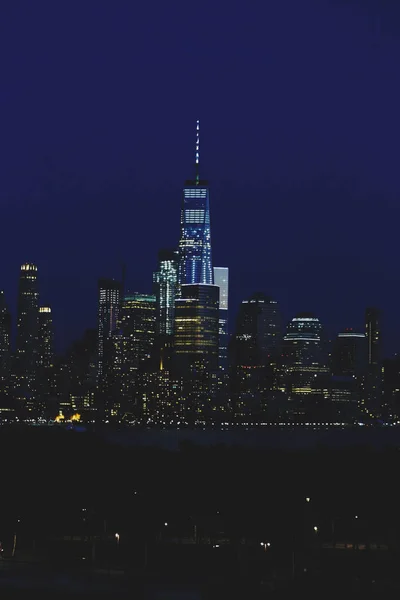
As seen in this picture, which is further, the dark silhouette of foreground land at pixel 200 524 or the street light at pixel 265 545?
the street light at pixel 265 545

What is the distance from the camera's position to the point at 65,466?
84875mm

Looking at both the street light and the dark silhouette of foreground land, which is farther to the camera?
the street light

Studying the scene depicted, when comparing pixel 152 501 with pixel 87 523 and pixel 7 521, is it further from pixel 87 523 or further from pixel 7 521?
pixel 7 521

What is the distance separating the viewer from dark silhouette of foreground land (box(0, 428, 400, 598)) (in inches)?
1873

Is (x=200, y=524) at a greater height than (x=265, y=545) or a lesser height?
greater

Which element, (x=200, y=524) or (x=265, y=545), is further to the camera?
(x=200, y=524)

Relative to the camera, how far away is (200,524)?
2520 inches

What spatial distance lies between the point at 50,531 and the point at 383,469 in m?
26.9

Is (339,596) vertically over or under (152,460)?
under

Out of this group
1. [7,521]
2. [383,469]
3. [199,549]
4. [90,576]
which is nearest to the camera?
[90,576]

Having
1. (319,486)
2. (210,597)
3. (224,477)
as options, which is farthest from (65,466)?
(210,597)

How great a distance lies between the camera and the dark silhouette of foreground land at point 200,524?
47562mm

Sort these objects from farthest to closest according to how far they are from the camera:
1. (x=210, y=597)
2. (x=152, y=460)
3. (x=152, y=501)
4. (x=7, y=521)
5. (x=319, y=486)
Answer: (x=152, y=460) → (x=319, y=486) → (x=152, y=501) → (x=7, y=521) → (x=210, y=597)

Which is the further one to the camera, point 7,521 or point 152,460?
point 152,460
